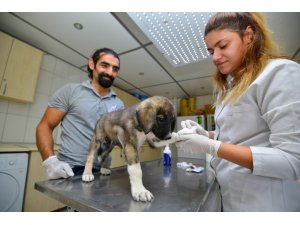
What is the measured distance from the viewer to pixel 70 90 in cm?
126

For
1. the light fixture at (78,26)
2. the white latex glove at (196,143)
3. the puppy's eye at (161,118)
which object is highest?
the light fixture at (78,26)

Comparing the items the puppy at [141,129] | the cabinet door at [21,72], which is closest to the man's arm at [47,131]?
the puppy at [141,129]

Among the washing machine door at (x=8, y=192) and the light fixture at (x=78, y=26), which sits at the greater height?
the light fixture at (x=78, y=26)

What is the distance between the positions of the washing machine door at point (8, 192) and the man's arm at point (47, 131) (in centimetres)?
107

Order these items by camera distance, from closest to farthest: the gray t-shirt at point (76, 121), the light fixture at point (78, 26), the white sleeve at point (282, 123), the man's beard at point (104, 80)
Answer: the white sleeve at point (282, 123), the gray t-shirt at point (76, 121), the man's beard at point (104, 80), the light fixture at point (78, 26)

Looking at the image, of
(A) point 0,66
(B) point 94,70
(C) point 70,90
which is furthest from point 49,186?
(A) point 0,66

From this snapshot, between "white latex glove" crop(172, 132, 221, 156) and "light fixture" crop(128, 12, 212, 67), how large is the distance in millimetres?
1208

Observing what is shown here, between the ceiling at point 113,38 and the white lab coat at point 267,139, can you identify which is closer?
the white lab coat at point 267,139

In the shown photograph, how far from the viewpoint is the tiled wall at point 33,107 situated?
2270 millimetres

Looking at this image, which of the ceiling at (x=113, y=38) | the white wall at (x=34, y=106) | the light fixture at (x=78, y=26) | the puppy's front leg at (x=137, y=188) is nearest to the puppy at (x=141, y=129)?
the puppy's front leg at (x=137, y=188)

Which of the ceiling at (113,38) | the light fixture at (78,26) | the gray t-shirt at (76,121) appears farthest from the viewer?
the light fixture at (78,26)

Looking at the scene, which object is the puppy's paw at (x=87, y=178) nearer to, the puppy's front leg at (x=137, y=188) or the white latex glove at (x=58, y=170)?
the white latex glove at (x=58, y=170)

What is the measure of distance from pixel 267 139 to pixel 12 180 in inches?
94.5
